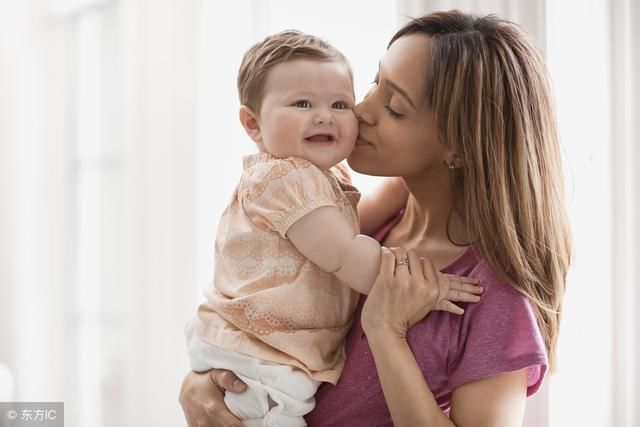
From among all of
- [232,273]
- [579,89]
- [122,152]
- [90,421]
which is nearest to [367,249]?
[232,273]

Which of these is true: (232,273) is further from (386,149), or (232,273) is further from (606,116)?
(606,116)

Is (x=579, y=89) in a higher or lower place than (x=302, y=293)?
higher

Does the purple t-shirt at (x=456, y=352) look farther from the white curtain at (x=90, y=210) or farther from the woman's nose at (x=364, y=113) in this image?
the white curtain at (x=90, y=210)

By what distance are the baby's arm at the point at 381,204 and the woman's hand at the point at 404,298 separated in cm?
36

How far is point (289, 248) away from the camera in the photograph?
61.6 inches

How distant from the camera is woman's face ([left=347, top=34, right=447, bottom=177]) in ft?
5.24

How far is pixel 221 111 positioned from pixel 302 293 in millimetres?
1908

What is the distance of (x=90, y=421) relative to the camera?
3.66 meters

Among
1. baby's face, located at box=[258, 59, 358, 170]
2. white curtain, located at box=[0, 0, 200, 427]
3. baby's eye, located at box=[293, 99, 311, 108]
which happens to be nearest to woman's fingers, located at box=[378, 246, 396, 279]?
baby's face, located at box=[258, 59, 358, 170]

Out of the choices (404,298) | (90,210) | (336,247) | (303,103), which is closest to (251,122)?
(303,103)

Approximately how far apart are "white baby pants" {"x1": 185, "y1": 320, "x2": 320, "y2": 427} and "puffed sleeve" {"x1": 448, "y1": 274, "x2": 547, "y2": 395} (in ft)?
0.96

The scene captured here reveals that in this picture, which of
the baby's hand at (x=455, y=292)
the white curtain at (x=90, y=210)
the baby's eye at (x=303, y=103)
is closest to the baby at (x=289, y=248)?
the baby's eye at (x=303, y=103)

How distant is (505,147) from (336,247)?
15.3 inches

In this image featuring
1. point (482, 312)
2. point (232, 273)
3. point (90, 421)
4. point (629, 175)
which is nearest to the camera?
point (482, 312)
